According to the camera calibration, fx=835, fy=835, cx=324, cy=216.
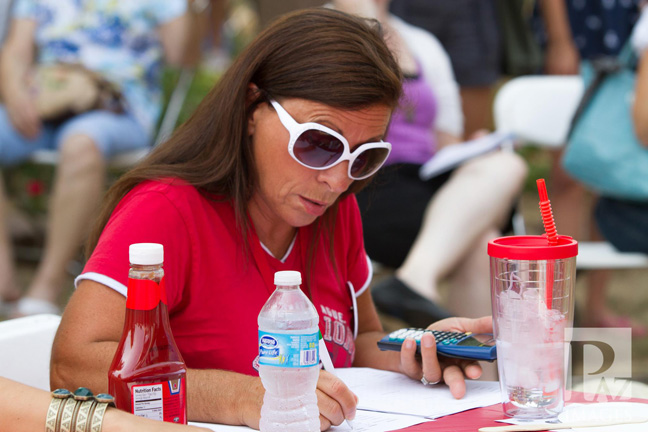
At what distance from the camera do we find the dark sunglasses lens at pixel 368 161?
1.70m

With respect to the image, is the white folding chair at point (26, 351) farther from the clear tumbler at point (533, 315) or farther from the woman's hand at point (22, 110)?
the woman's hand at point (22, 110)

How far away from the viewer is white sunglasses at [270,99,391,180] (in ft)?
5.29

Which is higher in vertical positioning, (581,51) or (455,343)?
(581,51)

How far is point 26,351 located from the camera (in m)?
1.75

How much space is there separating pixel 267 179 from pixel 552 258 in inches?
26.0

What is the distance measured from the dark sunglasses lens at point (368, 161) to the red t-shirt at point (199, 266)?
246 millimetres

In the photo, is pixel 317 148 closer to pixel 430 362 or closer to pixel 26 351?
pixel 430 362

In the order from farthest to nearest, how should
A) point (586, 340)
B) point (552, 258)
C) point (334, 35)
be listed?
point (586, 340), point (334, 35), point (552, 258)

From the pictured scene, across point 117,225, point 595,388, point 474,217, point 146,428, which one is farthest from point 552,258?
point 474,217

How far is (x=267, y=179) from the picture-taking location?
1727mm

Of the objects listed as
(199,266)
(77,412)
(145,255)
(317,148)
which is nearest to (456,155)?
(317,148)

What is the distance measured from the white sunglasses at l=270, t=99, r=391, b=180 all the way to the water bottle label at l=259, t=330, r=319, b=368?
1.64 ft

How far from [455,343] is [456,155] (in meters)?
1.83

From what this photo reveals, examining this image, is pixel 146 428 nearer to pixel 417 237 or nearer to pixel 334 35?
pixel 334 35
